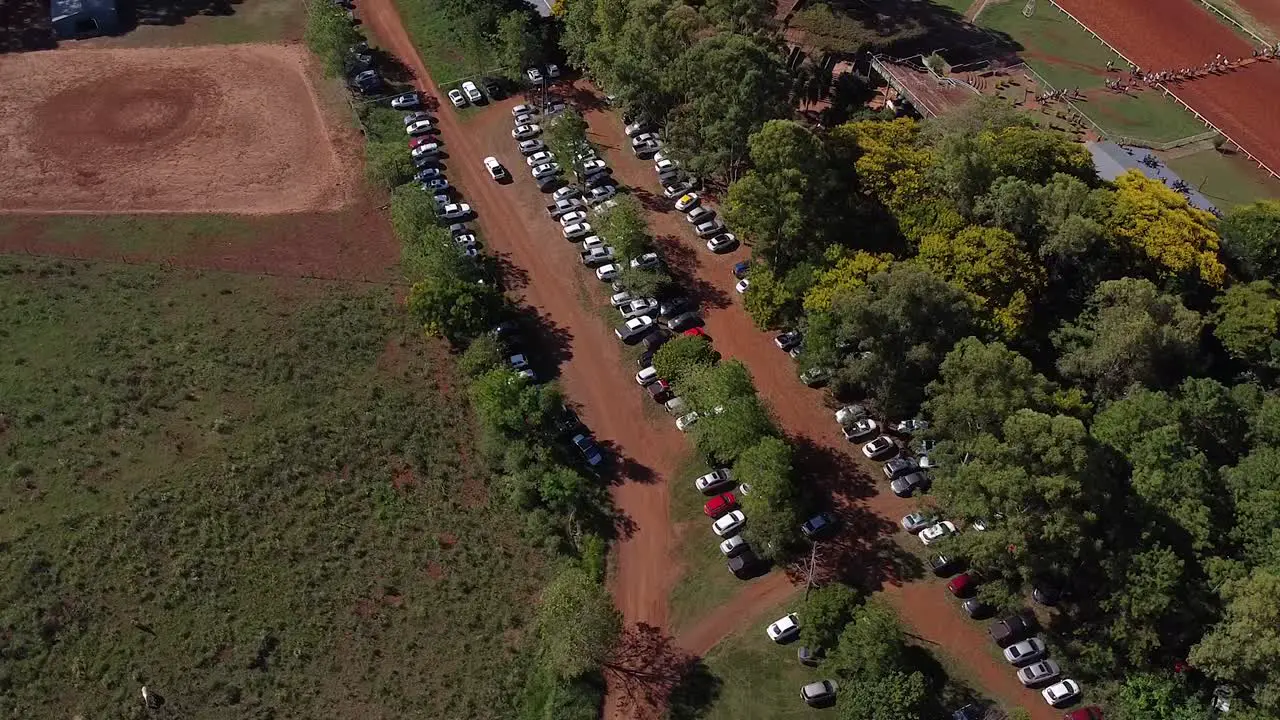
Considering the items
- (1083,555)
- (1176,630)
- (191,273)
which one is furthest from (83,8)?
(1176,630)

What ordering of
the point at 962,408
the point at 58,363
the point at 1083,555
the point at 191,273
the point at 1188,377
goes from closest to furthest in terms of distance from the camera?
the point at 1083,555, the point at 962,408, the point at 1188,377, the point at 58,363, the point at 191,273

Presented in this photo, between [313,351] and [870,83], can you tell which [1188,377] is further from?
[313,351]

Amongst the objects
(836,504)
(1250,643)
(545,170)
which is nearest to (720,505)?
(836,504)

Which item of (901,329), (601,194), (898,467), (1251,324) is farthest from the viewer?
(601,194)

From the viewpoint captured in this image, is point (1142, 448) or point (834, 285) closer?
point (1142, 448)

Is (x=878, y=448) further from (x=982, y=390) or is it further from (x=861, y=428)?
(x=982, y=390)

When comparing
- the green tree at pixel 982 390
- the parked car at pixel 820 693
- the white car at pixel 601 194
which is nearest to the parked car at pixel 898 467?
the green tree at pixel 982 390

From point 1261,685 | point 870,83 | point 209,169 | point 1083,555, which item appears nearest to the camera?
point 1261,685

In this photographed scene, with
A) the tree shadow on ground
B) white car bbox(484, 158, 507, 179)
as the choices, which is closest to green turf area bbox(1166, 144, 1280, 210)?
white car bbox(484, 158, 507, 179)
